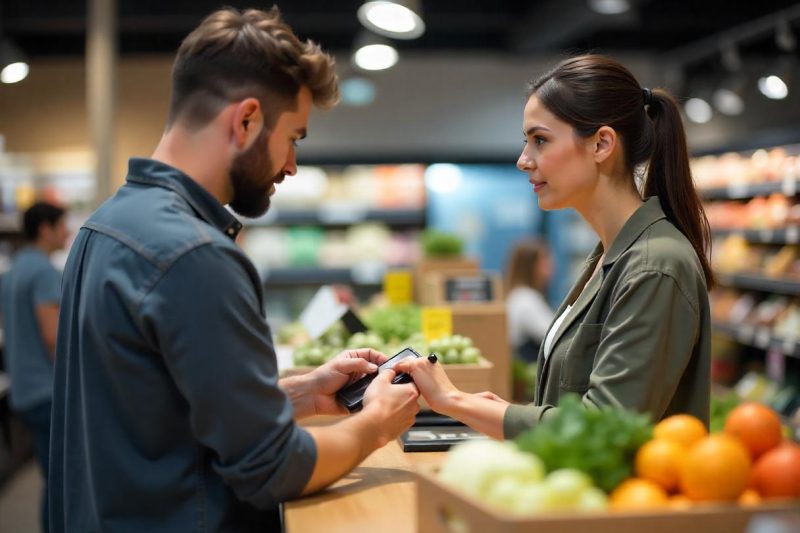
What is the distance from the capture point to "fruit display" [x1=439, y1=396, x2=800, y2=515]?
1.36 m

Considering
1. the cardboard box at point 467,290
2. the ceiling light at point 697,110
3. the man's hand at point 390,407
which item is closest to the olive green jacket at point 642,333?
the man's hand at point 390,407

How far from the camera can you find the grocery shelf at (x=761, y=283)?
7.18 metres

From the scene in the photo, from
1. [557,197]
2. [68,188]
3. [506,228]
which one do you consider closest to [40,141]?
[68,188]

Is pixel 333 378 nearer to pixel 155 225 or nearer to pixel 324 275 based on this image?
pixel 155 225

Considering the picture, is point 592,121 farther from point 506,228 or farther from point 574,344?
point 506,228

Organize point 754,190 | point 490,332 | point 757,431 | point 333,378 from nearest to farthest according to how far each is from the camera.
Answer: point 757,431, point 333,378, point 490,332, point 754,190

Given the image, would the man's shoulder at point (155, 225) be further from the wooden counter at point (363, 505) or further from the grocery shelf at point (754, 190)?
the grocery shelf at point (754, 190)

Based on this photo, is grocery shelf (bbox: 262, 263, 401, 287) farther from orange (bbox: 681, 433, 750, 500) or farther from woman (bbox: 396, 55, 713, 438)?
orange (bbox: 681, 433, 750, 500)

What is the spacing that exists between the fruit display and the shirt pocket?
2.01 ft

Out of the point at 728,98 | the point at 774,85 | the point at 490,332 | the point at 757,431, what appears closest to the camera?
the point at 757,431

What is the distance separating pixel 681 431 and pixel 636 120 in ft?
3.41

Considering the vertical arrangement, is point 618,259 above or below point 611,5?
below

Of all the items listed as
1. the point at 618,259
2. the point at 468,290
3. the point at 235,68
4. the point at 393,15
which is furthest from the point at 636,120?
the point at 393,15

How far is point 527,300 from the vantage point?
6.73 meters
